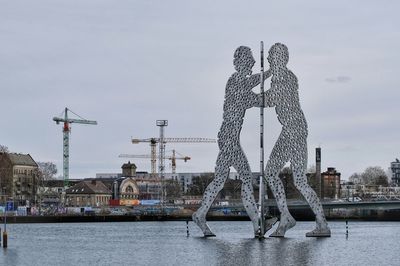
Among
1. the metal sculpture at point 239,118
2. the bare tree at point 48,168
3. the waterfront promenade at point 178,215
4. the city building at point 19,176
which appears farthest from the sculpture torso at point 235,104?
the bare tree at point 48,168

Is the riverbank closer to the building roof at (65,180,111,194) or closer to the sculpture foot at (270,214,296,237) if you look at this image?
the building roof at (65,180,111,194)

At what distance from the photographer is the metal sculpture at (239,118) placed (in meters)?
61.2

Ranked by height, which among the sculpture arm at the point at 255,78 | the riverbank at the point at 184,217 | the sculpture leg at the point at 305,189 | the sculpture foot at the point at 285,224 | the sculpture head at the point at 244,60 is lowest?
the riverbank at the point at 184,217

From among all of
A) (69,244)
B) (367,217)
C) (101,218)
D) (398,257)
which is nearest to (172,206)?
(101,218)

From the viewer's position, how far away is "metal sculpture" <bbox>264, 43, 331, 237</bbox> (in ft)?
198

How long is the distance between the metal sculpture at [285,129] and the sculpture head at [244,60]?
1.24 meters

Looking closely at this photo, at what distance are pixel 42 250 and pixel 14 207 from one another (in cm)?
9003

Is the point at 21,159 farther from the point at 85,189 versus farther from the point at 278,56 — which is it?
the point at 278,56

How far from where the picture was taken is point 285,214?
61.4m

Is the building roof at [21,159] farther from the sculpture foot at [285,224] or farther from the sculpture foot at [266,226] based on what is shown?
the sculpture foot at [285,224]

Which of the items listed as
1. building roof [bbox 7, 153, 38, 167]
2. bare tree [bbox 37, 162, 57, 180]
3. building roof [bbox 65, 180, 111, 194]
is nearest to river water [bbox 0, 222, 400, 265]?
building roof [bbox 7, 153, 38, 167]

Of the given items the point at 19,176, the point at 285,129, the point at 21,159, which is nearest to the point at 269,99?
the point at 285,129

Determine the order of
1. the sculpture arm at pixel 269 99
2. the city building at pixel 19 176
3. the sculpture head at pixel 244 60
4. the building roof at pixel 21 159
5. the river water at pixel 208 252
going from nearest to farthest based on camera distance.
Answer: the river water at pixel 208 252 → the sculpture arm at pixel 269 99 → the sculpture head at pixel 244 60 → the city building at pixel 19 176 → the building roof at pixel 21 159

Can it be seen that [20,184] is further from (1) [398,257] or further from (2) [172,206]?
(1) [398,257]
